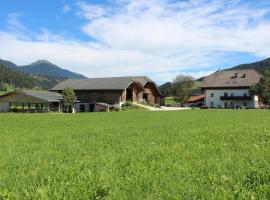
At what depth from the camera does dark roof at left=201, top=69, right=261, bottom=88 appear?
334 feet

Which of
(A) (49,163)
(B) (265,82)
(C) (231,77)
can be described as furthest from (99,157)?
(C) (231,77)

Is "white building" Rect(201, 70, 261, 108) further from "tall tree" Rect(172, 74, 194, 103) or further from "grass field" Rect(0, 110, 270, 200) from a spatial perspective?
"grass field" Rect(0, 110, 270, 200)

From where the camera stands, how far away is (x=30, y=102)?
7219 centimetres

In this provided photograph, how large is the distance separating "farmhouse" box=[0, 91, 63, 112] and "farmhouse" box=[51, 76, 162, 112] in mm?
7703

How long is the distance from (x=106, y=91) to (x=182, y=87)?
42232mm

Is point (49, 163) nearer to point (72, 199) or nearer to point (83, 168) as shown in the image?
point (83, 168)

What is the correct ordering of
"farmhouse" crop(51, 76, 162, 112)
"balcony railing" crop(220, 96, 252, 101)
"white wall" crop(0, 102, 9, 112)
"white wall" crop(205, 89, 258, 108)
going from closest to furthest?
"white wall" crop(0, 102, 9, 112) < "farmhouse" crop(51, 76, 162, 112) < "white wall" crop(205, 89, 258, 108) < "balcony railing" crop(220, 96, 252, 101)

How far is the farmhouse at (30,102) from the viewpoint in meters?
70.8

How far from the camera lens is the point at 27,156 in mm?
9812

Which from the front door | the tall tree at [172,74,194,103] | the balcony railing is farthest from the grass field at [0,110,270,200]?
the tall tree at [172,74,194,103]

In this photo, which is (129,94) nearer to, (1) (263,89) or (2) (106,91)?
(2) (106,91)

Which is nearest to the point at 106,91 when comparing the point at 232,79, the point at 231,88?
the point at 231,88

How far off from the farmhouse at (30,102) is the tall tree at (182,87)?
50.3 metres

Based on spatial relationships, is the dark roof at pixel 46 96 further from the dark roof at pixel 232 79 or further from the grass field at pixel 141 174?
the grass field at pixel 141 174
